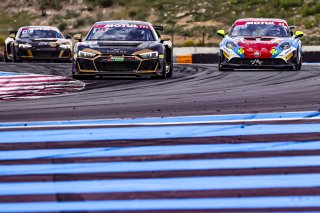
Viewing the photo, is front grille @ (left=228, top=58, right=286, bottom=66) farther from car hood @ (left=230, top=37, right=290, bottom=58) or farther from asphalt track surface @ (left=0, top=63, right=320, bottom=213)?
asphalt track surface @ (left=0, top=63, right=320, bottom=213)

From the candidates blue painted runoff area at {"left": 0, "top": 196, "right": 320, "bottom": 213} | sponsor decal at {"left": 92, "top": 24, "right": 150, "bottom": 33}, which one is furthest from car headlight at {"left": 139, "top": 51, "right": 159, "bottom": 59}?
blue painted runoff area at {"left": 0, "top": 196, "right": 320, "bottom": 213}

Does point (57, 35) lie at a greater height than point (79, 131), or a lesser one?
lesser

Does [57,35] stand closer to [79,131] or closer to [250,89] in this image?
[250,89]

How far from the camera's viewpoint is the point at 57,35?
1048 inches

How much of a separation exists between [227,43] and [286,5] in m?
35.4

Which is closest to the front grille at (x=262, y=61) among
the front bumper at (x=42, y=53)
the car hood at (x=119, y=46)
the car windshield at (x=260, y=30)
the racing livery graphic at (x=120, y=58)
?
the car windshield at (x=260, y=30)

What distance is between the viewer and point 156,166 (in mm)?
5719

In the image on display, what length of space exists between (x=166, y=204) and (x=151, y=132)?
2552 mm

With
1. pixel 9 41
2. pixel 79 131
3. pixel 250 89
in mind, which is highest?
pixel 79 131

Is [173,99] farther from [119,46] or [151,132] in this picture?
[119,46]

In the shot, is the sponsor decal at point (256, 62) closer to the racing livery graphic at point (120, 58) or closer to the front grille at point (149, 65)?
the racing livery graphic at point (120, 58)

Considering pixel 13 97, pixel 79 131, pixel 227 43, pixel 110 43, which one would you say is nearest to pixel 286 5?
pixel 227 43

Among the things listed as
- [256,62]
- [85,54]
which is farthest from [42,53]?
[85,54]

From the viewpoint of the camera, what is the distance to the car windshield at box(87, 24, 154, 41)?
53.5ft
